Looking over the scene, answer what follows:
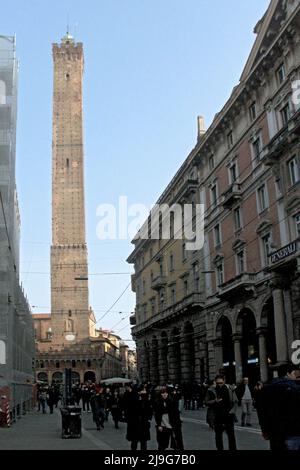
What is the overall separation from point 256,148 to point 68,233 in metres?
63.2

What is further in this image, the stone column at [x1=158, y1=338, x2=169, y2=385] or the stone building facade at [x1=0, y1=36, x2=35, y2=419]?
the stone column at [x1=158, y1=338, x2=169, y2=385]

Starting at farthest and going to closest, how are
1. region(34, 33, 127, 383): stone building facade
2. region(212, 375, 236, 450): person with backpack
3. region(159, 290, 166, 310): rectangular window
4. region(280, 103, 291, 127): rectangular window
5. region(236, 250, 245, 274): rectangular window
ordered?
region(34, 33, 127, 383): stone building facade
region(159, 290, 166, 310): rectangular window
region(236, 250, 245, 274): rectangular window
region(280, 103, 291, 127): rectangular window
region(212, 375, 236, 450): person with backpack

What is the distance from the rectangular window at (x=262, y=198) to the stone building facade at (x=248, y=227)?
65 millimetres

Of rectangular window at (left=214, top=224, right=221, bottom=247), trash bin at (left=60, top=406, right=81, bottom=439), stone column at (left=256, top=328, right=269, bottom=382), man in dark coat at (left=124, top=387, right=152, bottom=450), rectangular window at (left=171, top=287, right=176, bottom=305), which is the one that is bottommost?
trash bin at (left=60, top=406, right=81, bottom=439)

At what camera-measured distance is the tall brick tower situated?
92.8m

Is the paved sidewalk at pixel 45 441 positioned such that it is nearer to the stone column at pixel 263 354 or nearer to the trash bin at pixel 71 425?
the trash bin at pixel 71 425

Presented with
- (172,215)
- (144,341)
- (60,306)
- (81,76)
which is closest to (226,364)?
(172,215)

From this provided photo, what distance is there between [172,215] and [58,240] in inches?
1829

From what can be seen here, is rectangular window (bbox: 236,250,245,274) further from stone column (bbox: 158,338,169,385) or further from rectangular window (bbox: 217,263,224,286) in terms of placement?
stone column (bbox: 158,338,169,385)

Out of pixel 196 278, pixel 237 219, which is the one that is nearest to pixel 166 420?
pixel 237 219

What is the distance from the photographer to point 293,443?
641 cm

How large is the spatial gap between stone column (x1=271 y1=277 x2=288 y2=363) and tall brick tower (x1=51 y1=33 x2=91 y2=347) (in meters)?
65.2

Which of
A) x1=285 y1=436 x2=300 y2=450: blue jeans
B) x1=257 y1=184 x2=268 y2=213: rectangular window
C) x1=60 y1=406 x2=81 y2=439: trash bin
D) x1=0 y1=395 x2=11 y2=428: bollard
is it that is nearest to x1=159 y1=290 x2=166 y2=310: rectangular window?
x1=257 y1=184 x2=268 y2=213: rectangular window

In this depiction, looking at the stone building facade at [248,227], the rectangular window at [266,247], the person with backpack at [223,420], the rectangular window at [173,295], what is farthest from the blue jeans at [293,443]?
the rectangular window at [173,295]
